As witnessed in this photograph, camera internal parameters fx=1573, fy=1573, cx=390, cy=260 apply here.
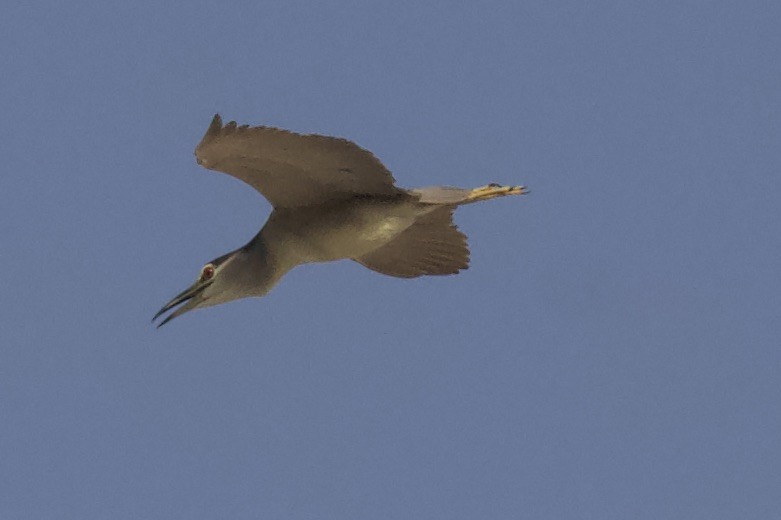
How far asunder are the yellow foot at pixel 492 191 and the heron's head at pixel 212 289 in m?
2.50

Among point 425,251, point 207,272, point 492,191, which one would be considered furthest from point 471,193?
point 207,272

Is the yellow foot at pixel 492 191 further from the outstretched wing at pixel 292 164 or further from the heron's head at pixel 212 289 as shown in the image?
the heron's head at pixel 212 289

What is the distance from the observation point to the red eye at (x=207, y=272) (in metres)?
16.2

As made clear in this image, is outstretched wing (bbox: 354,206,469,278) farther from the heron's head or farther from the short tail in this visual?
the heron's head

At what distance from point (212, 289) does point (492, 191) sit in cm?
306

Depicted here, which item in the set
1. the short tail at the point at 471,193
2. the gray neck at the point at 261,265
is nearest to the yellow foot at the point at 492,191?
the short tail at the point at 471,193

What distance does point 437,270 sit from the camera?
17.6 metres

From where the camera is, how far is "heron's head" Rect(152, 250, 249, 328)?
53.1 feet

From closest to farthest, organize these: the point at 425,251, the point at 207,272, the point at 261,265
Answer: the point at 261,265
the point at 207,272
the point at 425,251

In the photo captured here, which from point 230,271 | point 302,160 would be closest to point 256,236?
point 230,271

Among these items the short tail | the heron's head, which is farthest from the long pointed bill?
the short tail

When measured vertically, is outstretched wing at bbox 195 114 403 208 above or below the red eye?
above

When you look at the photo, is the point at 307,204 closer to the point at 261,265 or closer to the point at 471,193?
the point at 261,265

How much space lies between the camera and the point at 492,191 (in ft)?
52.6
